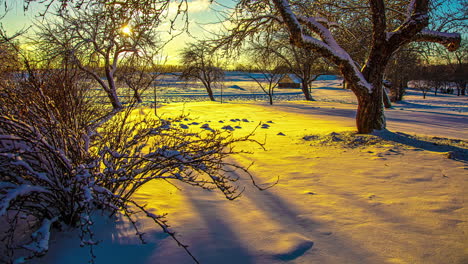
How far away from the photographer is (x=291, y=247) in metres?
2.29

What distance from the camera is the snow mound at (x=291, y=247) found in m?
2.18

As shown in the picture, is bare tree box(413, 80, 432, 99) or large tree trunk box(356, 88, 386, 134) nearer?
large tree trunk box(356, 88, 386, 134)

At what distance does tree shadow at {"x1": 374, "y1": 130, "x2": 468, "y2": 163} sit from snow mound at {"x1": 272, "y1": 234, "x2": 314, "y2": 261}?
168 inches

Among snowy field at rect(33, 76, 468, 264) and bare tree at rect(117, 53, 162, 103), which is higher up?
bare tree at rect(117, 53, 162, 103)

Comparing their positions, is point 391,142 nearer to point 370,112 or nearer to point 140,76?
point 370,112

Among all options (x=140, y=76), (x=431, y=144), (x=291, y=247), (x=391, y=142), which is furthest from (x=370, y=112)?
(x=140, y=76)

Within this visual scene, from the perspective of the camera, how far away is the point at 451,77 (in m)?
43.2

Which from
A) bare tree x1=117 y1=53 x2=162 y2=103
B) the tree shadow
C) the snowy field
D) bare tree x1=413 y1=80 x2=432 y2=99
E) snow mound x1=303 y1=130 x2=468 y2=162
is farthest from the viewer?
bare tree x1=413 y1=80 x2=432 y2=99

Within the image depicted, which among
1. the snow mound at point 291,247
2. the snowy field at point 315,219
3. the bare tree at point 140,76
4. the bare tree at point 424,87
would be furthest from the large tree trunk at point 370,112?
the bare tree at point 424,87

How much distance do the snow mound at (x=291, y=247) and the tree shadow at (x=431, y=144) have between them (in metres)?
4.26

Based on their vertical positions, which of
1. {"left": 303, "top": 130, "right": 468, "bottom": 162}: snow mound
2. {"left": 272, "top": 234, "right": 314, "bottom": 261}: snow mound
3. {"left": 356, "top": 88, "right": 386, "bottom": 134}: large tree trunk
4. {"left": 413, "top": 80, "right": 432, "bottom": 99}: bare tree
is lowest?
{"left": 272, "top": 234, "right": 314, "bottom": 261}: snow mound

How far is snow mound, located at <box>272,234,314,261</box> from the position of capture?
2180 mm

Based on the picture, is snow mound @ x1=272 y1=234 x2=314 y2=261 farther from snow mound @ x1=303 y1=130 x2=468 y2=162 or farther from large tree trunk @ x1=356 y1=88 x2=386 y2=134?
large tree trunk @ x1=356 y1=88 x2=386 y2=134

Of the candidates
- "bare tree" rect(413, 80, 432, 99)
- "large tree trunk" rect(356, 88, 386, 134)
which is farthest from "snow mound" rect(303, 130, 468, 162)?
"bare tree" rect(413, 80, 432, 99)
